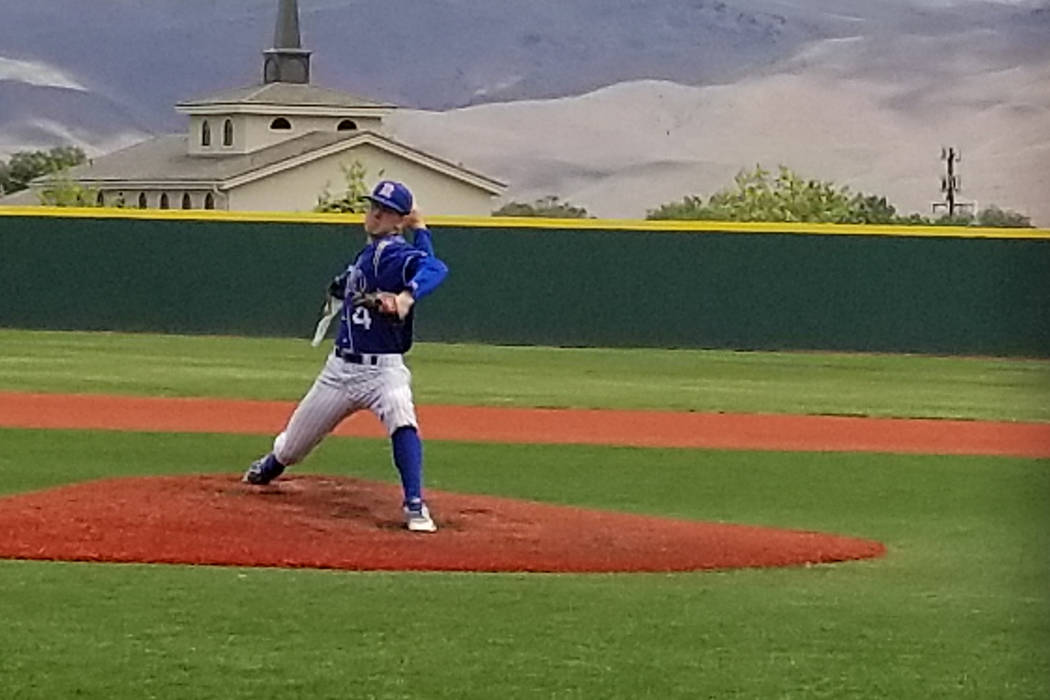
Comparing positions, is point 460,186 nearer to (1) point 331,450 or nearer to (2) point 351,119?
(2) point 351,119

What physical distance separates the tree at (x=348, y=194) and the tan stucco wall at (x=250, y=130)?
3.80 m

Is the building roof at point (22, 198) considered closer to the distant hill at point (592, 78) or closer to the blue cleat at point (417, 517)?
the distant hill at point (592, 78)

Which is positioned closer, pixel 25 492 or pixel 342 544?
pixel 342 544

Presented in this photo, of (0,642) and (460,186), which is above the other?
(460,186)

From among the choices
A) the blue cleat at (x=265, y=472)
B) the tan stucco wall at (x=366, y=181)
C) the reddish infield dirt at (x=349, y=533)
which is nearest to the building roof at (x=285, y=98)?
the tan stucco wall at (x=366, y=181)

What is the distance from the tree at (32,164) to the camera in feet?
187

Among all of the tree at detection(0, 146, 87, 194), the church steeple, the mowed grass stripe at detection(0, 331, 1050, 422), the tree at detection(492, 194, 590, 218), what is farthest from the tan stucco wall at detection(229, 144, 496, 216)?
the mowed grass stripe at detection(0, 331, 1050, 422)

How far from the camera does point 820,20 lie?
53.2 meters

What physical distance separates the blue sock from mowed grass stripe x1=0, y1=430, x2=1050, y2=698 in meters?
0.87

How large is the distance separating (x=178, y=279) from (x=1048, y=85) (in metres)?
23.8

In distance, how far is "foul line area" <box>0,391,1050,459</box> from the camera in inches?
560

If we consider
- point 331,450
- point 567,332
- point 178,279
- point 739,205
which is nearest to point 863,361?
point 567,332

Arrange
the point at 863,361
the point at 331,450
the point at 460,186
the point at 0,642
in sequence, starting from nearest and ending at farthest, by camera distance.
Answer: the point at 0,642
the point at 331,450
the point at 863,361
the point at 460,186

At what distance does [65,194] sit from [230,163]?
5398 mm
